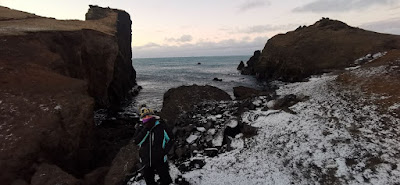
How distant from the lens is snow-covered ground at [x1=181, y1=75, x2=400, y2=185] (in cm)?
969

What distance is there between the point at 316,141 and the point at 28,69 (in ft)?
53.7

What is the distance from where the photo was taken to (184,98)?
25219 mm

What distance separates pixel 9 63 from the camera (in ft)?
51.6

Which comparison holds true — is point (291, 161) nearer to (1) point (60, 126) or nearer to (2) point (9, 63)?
(1) point (60, 126)

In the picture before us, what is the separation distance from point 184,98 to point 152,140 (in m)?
17.0

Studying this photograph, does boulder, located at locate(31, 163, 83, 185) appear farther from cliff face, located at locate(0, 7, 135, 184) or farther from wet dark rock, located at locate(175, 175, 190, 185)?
wet dark rock, located at locate(175, 175, 190, 185)

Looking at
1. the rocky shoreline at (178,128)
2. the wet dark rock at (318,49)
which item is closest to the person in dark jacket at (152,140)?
the rocky shoreline at (178,128)

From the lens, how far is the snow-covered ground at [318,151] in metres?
9.69

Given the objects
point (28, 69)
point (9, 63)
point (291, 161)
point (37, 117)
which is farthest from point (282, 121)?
point (9, 63)

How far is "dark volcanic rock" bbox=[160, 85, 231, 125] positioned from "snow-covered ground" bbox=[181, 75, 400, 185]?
9.08 m

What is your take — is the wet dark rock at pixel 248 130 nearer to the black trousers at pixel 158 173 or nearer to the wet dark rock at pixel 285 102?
the wet dark rock at pixel 285 102

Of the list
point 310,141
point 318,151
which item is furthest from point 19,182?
point 310,141

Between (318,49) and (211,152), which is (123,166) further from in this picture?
(318,49)

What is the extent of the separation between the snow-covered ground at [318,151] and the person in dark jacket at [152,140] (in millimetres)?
2173
